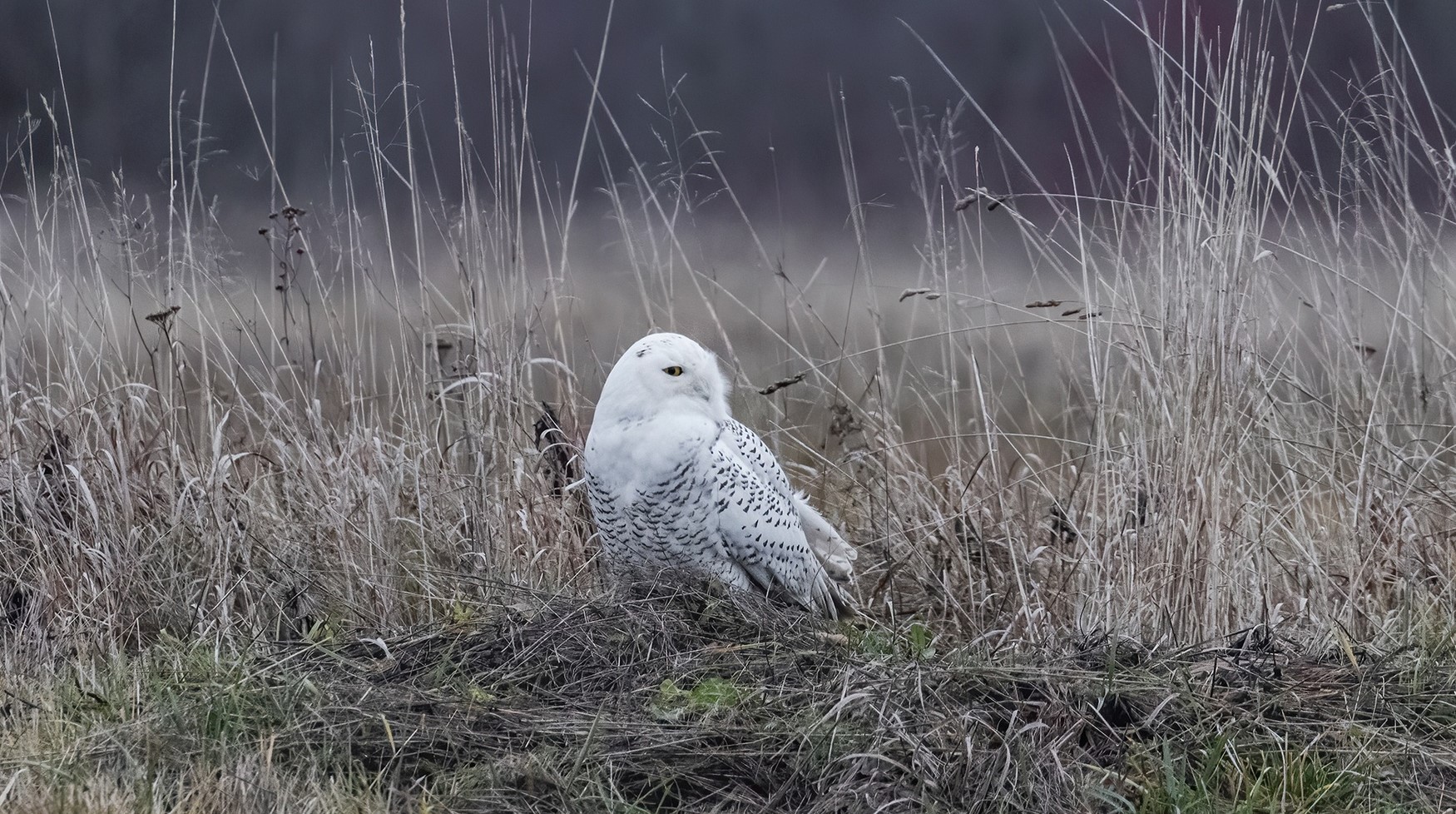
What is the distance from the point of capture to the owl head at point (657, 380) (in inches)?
104

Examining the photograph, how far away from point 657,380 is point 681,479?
235mm

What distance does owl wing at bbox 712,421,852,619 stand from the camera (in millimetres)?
2701

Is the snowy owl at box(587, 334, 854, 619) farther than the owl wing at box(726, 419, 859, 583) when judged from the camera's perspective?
No

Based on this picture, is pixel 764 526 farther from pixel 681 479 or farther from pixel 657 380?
pixel 657 380

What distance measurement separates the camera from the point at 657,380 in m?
2.63

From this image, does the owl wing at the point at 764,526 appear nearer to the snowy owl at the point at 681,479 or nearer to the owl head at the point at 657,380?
the snowy owl at the point at 681,479

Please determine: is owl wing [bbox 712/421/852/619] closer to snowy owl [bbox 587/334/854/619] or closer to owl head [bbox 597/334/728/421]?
snowy owl [bbox 587/334/854/619]

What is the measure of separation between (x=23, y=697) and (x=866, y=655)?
66.4 inches

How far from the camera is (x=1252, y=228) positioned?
104 inches

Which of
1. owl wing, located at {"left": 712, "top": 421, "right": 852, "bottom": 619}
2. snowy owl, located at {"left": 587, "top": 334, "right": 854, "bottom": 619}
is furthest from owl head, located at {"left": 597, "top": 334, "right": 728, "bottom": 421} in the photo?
owl wing, located at {"left": 712, "top": 421, "right": 852, "bottom": 619}

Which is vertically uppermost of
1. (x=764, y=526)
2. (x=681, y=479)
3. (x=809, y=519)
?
(x=681, y=479)

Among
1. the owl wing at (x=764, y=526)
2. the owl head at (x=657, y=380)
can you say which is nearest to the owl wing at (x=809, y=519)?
the owl wing at (x=764, y=526)

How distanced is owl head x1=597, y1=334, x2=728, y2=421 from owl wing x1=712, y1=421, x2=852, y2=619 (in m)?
0.15

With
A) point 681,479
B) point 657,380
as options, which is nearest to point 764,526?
point 681,479
